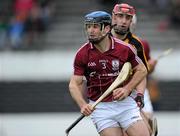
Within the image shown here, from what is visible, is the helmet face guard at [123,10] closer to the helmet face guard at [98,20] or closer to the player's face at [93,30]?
the helmet face guard at [98,20]

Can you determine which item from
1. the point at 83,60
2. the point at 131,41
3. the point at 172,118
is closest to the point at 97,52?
the point at 83,60

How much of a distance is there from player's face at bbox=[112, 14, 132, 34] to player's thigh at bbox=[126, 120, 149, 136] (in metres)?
1.23

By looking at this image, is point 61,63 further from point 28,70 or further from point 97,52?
point 97,52

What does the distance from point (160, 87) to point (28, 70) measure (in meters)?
2.97

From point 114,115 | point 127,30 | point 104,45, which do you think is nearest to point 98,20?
point 104,45

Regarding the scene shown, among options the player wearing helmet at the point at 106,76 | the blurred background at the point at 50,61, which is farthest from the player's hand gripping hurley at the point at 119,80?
the blurred background at the point at 50,61

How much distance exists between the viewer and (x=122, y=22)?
11602mm

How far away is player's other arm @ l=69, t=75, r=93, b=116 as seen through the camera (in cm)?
1065

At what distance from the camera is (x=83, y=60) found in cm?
1095

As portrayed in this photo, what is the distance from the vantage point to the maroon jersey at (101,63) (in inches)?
431

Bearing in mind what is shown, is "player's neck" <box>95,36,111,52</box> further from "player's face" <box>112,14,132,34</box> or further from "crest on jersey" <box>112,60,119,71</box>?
"player's face" <box>112,14,132,34</box>

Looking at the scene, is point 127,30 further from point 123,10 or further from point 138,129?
point 138,129

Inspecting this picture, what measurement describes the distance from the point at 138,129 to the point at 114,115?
337 millimetres

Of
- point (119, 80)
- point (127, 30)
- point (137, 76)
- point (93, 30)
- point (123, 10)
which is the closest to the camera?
point (93, 30)
